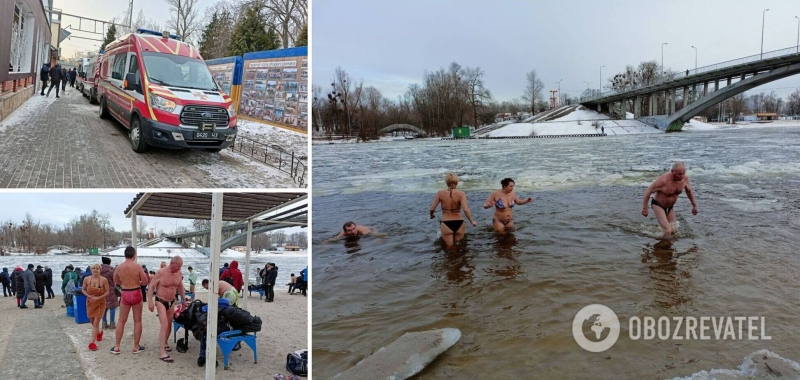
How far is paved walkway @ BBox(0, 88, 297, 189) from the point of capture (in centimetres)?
620

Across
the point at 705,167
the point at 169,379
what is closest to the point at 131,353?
the point at 169,379

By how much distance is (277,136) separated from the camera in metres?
12.2

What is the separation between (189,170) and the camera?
24.5 ft

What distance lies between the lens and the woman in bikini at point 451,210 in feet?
24.9

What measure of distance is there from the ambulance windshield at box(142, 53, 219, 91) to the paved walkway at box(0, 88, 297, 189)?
3.70 feet

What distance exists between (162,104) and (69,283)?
13.7ft

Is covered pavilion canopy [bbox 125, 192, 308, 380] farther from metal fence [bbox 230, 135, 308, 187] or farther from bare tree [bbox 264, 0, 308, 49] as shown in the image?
bare tree [bbox 264, 0, 308, 49]

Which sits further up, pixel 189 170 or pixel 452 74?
pixel 452 74

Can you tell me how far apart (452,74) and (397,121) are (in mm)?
15154

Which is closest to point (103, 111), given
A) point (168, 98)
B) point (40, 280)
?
point (40, 280)

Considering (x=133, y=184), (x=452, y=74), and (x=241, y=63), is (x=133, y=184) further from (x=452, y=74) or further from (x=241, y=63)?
(x=452, y=74)

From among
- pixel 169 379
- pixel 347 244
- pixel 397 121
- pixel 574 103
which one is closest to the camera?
pixel 169 379

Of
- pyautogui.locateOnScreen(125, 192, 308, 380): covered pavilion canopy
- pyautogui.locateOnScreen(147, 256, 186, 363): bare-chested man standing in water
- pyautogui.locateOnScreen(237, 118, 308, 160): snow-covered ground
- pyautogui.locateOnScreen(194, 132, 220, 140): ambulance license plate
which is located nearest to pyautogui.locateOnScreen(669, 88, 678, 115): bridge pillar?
pyautogui.locateOnScreen(237, 118, 308, 160): snow-covered ground

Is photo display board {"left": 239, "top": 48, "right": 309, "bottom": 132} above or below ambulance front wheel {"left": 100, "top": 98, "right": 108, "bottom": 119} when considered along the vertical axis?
above
